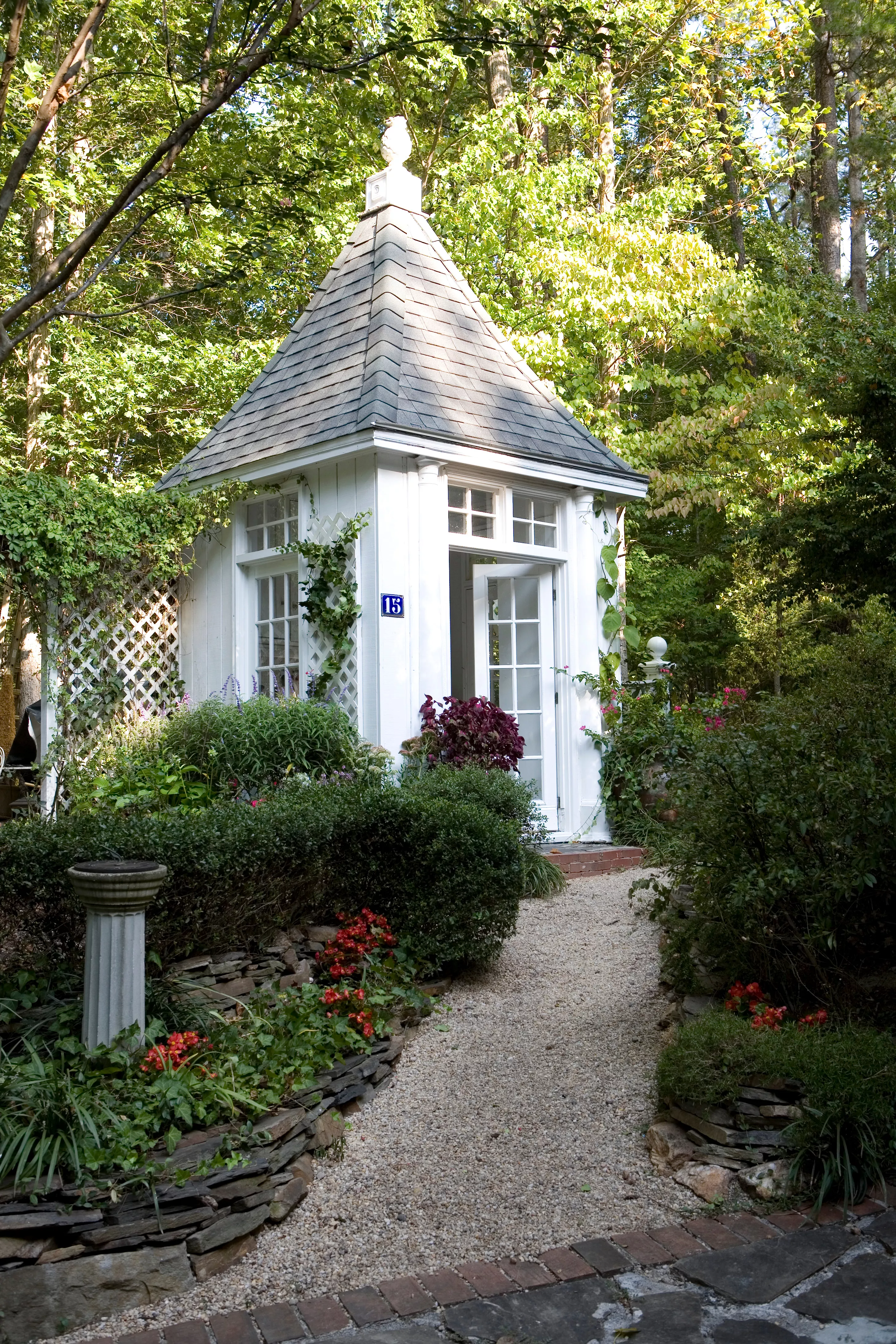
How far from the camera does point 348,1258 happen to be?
3104 mm

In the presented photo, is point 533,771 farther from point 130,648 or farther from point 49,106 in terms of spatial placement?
point 49,106

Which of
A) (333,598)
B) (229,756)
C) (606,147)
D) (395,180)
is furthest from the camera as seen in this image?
(606,147)

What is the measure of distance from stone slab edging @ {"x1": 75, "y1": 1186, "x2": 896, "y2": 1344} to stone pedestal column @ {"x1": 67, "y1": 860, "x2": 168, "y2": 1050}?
0.99 metres

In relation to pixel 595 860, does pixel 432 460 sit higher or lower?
higher

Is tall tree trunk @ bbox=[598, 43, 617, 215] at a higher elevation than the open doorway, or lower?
higher

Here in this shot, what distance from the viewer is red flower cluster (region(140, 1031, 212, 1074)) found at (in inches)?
139

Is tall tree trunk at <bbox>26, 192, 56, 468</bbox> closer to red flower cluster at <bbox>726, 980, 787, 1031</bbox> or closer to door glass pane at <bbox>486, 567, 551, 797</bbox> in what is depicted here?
door glass pane at <bbox>486, 567, 551, 797</bbox>

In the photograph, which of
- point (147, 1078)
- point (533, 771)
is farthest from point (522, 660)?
point (147, 1078)

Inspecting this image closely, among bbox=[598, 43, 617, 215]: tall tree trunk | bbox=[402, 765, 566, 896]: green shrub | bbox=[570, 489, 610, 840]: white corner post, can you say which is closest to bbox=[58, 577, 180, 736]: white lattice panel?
bbox=[402, 765, 566, 896]: green shrub

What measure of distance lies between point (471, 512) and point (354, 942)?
4125mm

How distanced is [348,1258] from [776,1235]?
1.23 m

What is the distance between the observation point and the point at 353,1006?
4504 mm

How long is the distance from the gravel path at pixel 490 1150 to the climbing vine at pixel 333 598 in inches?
109

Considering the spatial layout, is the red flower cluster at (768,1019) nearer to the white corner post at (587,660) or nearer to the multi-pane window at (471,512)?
the white corner post at (587,660)
